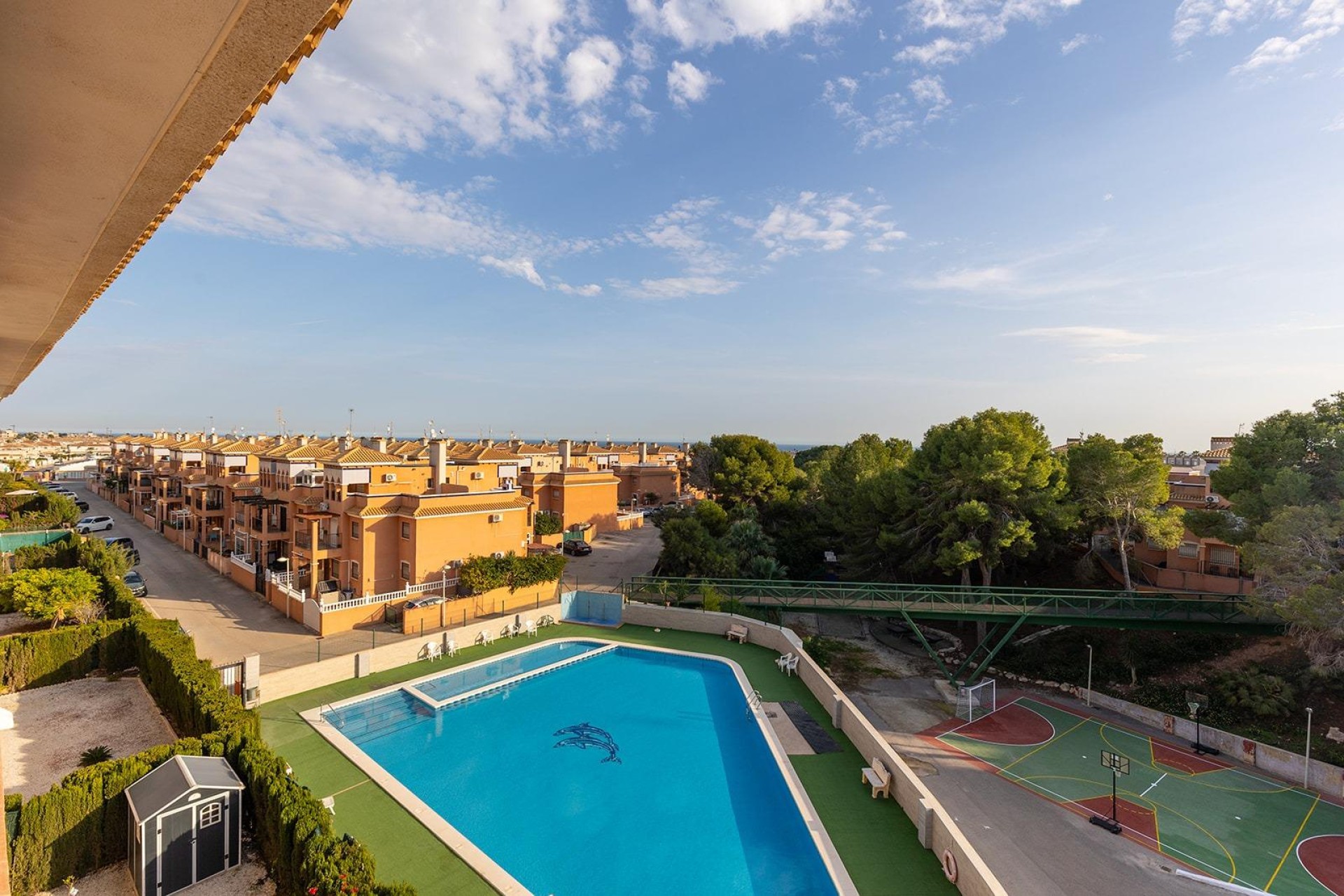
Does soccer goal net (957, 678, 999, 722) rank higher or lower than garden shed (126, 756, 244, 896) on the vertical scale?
lower

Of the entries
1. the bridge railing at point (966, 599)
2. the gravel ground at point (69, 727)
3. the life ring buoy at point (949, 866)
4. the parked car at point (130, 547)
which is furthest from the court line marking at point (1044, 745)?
the parked car at point (130, 547)

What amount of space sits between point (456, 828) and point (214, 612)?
16754mm

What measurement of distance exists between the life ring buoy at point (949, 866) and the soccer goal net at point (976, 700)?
9.34m

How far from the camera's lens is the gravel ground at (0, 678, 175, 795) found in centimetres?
1102

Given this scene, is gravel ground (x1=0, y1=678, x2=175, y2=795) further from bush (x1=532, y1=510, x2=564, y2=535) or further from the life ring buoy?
bush (x1=532, y1=510, x2=564, y2=535)

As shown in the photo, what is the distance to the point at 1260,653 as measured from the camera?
1981 cm

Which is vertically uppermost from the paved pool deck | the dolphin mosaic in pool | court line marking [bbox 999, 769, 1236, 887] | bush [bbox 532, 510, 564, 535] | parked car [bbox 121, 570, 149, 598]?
bush [bbox 532, 510, 564, 535]

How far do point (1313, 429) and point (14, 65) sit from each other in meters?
28.0

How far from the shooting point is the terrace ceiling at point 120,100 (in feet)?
5.30

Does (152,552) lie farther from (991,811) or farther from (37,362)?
(991,811)

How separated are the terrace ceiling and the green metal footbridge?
69.9 feet

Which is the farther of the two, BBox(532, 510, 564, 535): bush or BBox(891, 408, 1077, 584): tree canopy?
BBox(532, 510, 564, 535): bush

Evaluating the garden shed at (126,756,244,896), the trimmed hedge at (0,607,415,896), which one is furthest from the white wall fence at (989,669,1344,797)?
the garden shed at (126,756,244,896)

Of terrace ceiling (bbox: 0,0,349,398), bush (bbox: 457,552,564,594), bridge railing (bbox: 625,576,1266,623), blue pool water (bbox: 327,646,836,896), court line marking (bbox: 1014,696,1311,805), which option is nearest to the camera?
terrace ceiling (bbox: 0,0,349,398)
